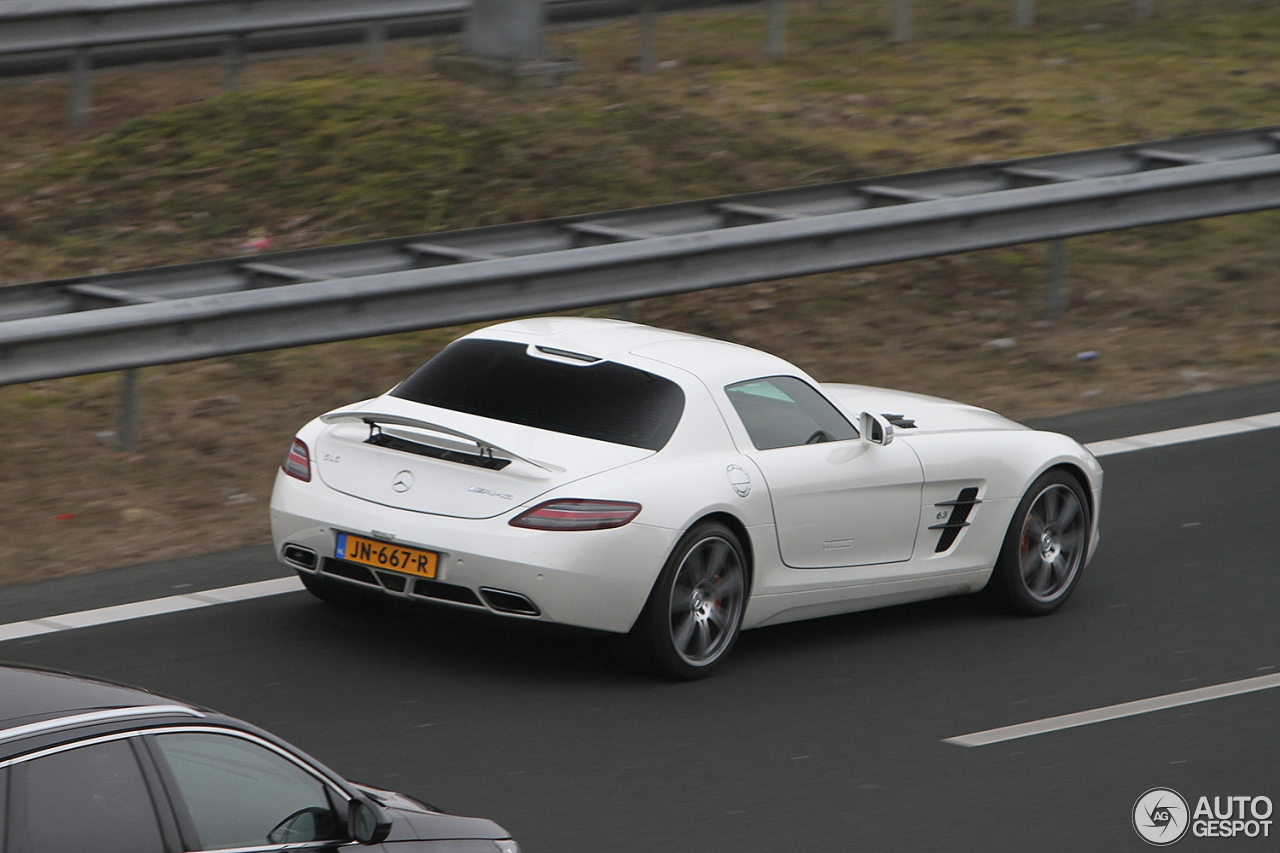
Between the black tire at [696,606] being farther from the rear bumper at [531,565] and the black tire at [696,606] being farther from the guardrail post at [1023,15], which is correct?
the guardrail post at [1023,15]

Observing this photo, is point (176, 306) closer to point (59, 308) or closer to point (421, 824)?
point (59, 308)

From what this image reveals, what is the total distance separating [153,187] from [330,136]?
1391mm

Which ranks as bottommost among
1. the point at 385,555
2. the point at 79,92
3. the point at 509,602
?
the point at 509,602

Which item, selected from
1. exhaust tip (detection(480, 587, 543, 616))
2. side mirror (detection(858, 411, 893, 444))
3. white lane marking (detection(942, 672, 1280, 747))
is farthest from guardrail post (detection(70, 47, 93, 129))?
white lane marking (detection(942, 672, 1280, 747))

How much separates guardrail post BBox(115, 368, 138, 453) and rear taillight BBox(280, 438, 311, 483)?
2703mm

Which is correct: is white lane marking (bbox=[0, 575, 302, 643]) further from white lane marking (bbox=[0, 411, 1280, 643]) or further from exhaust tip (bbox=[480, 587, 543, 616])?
exhaust tip (bbox=[480, 587, 543, 616])

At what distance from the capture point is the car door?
323 inches

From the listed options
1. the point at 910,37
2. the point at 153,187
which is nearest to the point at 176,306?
the point at 153,187

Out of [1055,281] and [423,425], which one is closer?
[423,425]

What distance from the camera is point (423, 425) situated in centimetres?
782

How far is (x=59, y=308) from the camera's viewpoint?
1044 cm

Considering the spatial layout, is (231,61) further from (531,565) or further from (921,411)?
(531,565)

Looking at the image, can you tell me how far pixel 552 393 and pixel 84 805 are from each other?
4.37 m

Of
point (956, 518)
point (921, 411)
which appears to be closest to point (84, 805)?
point (956, 518)
